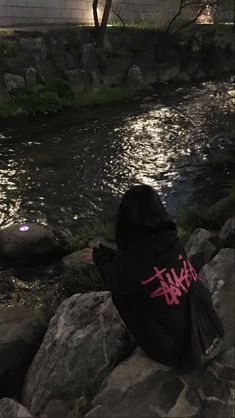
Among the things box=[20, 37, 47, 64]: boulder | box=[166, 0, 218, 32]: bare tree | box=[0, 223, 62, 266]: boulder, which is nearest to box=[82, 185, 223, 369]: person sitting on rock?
box=[0, 223, 62, 266]: boulder

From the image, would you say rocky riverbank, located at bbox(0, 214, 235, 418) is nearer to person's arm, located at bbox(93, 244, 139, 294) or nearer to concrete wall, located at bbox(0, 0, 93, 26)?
person's arm, located at bbox(93, 244, 139, 294)

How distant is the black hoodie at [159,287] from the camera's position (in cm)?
373

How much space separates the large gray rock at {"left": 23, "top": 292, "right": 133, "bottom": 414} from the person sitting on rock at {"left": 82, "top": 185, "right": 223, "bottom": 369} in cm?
69

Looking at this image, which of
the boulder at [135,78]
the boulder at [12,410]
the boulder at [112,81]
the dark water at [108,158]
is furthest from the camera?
the boulder at [135,78]

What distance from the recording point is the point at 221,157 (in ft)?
37.0

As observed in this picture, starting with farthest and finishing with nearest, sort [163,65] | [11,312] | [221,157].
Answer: [163,65], [221,157], [11,312]

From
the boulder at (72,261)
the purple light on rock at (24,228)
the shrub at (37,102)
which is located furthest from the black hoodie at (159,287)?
the shrub at (37,102)

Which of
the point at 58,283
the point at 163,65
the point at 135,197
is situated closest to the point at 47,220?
the point at 58,283

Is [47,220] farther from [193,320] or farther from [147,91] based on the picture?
[147,91]

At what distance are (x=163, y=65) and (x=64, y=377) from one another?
17.2 meters

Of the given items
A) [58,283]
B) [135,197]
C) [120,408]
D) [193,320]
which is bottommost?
[58,283]

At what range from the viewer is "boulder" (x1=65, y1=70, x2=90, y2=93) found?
1633 centimetres

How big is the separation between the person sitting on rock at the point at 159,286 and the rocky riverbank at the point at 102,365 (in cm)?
23

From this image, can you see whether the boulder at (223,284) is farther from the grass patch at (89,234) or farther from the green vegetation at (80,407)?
the grass patch at (89,234)
